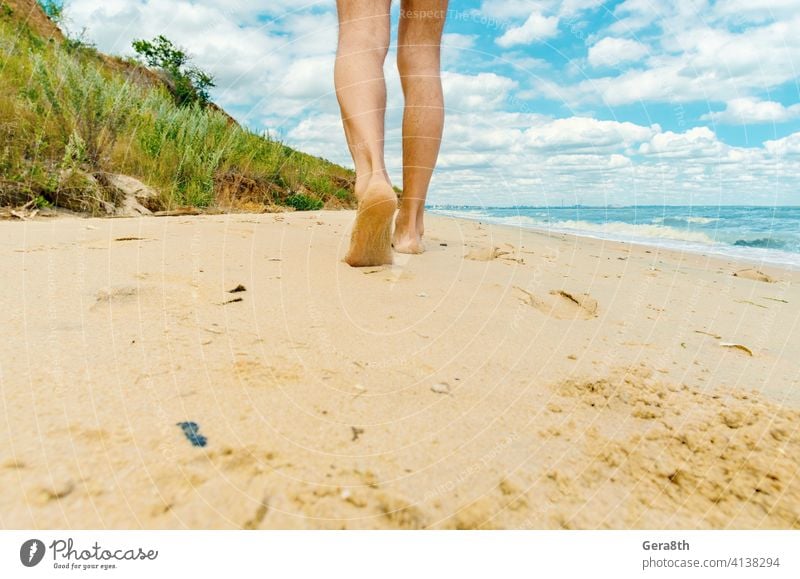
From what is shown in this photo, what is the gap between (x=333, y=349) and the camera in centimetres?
92

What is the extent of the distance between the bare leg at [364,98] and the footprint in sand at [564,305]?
52 centimetres

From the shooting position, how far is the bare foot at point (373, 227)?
1495 millimetres

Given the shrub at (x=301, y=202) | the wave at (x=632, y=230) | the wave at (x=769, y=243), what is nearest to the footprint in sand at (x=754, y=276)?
the wave at (x=769, y=243)

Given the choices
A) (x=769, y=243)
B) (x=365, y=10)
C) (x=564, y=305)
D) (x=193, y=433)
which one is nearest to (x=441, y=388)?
(x=193, y=433)

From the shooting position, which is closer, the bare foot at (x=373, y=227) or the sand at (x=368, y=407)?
the sand at (x=368, y=407)

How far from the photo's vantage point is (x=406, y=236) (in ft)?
7.11

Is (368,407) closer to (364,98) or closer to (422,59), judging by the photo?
(364,98)

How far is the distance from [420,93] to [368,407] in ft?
5.35

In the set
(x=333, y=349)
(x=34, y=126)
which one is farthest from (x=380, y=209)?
(x=34, y=126)

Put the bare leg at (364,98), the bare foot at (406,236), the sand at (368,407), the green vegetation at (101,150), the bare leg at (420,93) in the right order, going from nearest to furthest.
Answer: the sand at (368,407), the bare leg at (364,98), the bare leg at (420,93), the bare foot at (406,236), the green vegetation at (101,150)

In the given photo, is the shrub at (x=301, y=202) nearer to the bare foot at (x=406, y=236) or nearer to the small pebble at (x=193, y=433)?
the bare foot at (x=406, y=236)

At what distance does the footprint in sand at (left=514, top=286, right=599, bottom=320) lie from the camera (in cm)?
132
